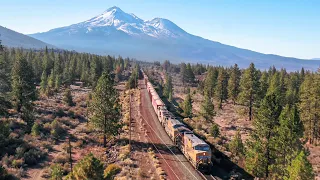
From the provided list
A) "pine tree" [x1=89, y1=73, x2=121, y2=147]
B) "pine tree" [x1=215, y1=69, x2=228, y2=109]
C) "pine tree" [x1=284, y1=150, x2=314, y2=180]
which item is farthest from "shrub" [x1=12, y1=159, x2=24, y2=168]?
"pine tree" [x1=215, y1=69, x2=228, y2=109]

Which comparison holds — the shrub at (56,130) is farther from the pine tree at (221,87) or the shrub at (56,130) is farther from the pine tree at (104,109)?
the pine tree at (221,87)

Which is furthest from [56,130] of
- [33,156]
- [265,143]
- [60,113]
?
[265,143]

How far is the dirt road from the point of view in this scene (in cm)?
3325

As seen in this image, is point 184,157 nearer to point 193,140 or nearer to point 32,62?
point 193,140

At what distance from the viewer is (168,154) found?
39969 millimetres

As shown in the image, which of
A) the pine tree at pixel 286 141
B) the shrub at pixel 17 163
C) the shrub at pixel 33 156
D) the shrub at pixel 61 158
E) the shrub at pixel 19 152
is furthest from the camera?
the shrub at pixel 19 152

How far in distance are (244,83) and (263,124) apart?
119 feet

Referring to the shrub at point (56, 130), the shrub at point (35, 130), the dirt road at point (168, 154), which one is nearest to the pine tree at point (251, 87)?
the dirt road at point (168, 154)

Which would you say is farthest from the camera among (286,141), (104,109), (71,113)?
(71,113)

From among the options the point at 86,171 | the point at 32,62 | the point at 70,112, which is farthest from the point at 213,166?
the point at 32,62

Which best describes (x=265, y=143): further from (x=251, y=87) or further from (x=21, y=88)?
(x=21, y=88)

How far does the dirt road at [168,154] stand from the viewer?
3325cm

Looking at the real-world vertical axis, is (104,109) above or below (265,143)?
above

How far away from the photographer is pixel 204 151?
34375 mm
